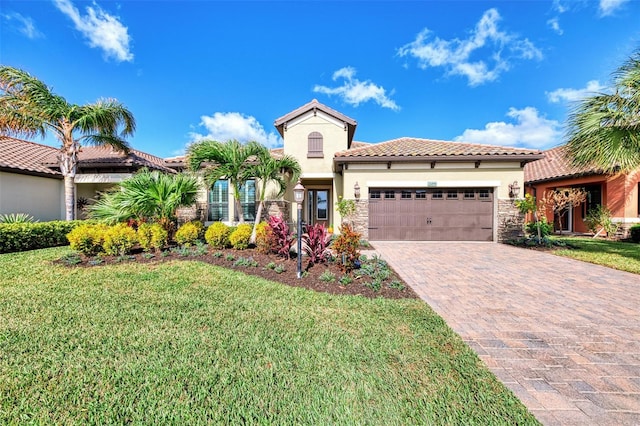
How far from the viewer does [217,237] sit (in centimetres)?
818

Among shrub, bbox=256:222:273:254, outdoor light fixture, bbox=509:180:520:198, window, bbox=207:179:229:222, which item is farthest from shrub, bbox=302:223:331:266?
outdoor light fixture, bbox=509:180:520:198

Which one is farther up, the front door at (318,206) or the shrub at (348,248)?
the front door at (318,206)

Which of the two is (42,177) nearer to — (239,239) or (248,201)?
(248,201)

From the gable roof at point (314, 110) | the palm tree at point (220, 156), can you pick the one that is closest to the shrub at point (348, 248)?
the palm tree at point (220, 156)

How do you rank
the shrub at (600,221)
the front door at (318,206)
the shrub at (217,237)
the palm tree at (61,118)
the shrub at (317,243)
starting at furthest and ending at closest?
the front door at (318,206)
the shrub at (600,221)
the palm tree at (61,118)
the shrub at (217,237)
the shrub at (317,243)

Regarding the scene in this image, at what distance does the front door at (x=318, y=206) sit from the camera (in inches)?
582

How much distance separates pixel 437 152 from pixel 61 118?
53.7 feet

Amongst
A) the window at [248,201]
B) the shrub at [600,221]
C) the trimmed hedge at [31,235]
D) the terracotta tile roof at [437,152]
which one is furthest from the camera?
the shrub at [600,221]

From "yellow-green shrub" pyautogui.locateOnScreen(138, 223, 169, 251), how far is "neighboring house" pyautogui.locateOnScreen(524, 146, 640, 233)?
49.8 ft

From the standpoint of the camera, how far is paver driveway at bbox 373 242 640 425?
89.5 inches

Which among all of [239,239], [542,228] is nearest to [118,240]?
[239,239]

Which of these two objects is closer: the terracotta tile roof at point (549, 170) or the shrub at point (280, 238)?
the shrub at point (280, 238)

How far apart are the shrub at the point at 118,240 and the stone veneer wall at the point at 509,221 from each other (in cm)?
1458

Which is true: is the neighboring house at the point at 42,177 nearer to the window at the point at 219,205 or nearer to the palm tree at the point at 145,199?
the window at the point at 219,205
